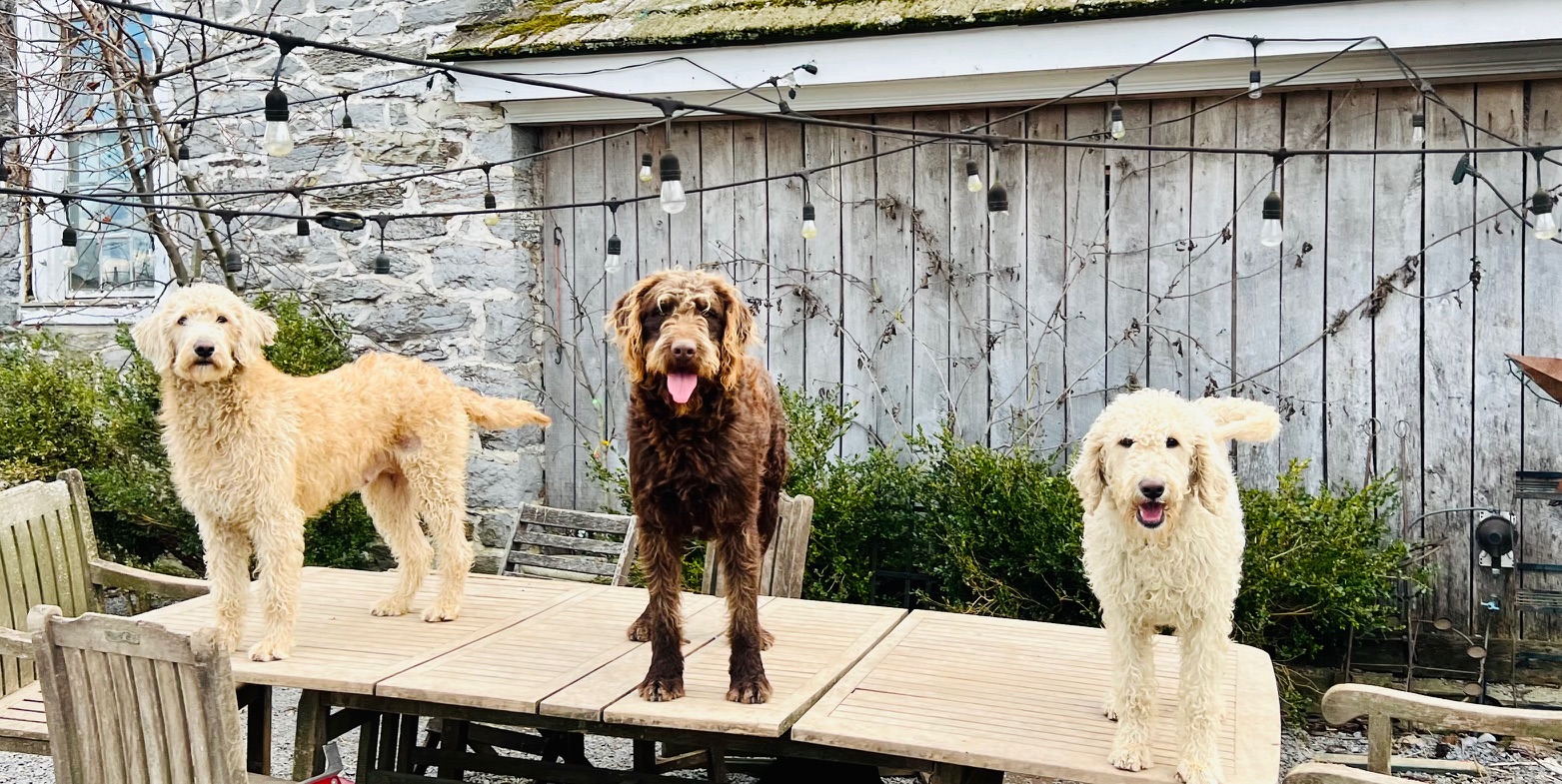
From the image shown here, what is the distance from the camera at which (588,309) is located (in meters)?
6.77

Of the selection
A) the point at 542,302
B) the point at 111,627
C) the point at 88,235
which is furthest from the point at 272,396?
the point at 88,235

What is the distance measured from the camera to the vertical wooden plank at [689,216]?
6.53 m

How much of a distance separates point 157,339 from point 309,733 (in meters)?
1.33

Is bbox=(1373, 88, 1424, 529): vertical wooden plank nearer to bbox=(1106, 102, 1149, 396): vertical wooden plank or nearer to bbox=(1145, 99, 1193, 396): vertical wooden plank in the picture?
bbox=(1145, 99, 1193, 396): vertical wooden plank

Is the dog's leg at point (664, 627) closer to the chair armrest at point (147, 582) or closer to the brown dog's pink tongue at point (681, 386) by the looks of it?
the brown dog's pink tongue at point (681, 386)

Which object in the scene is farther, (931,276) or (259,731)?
(931,276)

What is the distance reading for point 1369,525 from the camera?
5.41 m

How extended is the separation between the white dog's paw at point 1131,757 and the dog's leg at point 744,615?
93 cm

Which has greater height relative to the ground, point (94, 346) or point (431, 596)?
point (94, 346)

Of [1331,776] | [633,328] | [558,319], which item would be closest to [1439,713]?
[1331,776]

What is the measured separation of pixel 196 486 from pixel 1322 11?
4.49 meters

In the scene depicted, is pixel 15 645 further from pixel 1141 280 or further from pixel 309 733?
pixel 1141 280

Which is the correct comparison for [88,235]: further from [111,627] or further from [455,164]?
[111,627]

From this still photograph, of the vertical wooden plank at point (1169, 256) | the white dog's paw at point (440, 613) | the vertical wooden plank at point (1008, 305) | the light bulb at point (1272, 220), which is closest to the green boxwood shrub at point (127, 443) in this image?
the white dog's paw at point (440, 613)
